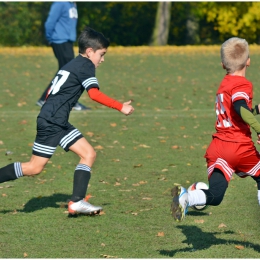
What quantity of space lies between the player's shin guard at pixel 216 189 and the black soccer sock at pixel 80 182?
1.71 meters

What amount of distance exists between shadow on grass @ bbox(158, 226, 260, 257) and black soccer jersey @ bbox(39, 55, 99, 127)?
1543mm

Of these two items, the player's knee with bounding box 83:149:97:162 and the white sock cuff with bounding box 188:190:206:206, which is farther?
the player's knee with bounding box 83:149:97:162

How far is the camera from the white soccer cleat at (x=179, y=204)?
5.14 meters

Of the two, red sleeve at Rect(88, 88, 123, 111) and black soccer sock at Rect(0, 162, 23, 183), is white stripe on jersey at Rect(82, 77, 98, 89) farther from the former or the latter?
black soccer sock at Rect(0, 162, 23, 183)

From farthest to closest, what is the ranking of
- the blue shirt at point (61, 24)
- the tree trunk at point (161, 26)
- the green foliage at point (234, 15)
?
the green foliage at point (234, 15) → the tree trunk at point (161, 26) → the blue shirt at point (61, 24)

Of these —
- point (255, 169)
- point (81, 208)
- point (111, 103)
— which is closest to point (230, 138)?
point (255, 169)

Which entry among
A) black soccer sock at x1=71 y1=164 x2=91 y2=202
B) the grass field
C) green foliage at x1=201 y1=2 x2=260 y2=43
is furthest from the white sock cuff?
green foliage at x1=201 y1=2 x2=260 y2=43

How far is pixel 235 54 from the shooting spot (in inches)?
215

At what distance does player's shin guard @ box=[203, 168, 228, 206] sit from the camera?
5.37m

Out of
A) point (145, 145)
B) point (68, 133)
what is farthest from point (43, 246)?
point (145, 145)

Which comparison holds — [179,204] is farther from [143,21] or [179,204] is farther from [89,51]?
[143,21]

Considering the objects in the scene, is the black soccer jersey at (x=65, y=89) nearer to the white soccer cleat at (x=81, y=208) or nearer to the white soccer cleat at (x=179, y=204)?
the white soccer cleat at (x=81, y=208)

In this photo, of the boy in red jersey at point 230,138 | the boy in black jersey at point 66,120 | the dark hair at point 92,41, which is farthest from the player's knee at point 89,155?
the boy in red jersey at point 230,138

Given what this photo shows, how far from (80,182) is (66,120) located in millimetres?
595
